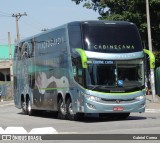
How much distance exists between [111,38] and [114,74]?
1454mm

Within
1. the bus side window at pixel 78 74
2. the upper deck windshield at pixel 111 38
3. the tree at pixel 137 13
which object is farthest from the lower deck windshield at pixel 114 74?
the tree at pixel 137 13

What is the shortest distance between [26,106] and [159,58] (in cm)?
1850

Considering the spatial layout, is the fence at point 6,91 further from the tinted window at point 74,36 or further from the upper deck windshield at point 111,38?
the upper deck windshield at point 111,38

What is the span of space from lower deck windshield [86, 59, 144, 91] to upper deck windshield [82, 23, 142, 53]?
519 mm

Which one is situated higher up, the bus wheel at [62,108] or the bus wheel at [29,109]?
the bus wheel at [62,108]

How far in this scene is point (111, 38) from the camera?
20828 mm

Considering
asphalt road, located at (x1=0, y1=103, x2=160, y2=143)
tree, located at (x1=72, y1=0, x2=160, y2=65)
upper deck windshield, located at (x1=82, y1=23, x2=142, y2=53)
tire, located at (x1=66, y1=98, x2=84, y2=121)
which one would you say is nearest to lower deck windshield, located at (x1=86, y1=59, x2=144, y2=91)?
upper deck windshield, located at (x1=82, y1=23, x2=142, y2=53)

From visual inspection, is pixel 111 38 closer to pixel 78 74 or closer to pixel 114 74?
pixel 114 74

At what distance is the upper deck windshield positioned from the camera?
2048 centimetres

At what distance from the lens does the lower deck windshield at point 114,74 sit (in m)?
20.3

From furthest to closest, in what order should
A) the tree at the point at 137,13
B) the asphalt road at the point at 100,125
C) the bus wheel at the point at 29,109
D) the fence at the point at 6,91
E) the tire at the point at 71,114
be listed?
the fence at the point at 6,91 < the tree at the point at 137,13 < the bus wheel at the point at 29,109 < the tire at the point at 71,114 < the asphalt road at the point at 100,125

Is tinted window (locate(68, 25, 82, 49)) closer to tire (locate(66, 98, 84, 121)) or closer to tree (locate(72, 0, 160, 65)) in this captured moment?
tire (locate(66, 98, 84, 121))

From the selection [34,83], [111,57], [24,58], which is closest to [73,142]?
[111,57]

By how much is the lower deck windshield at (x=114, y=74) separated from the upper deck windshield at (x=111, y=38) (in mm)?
519
